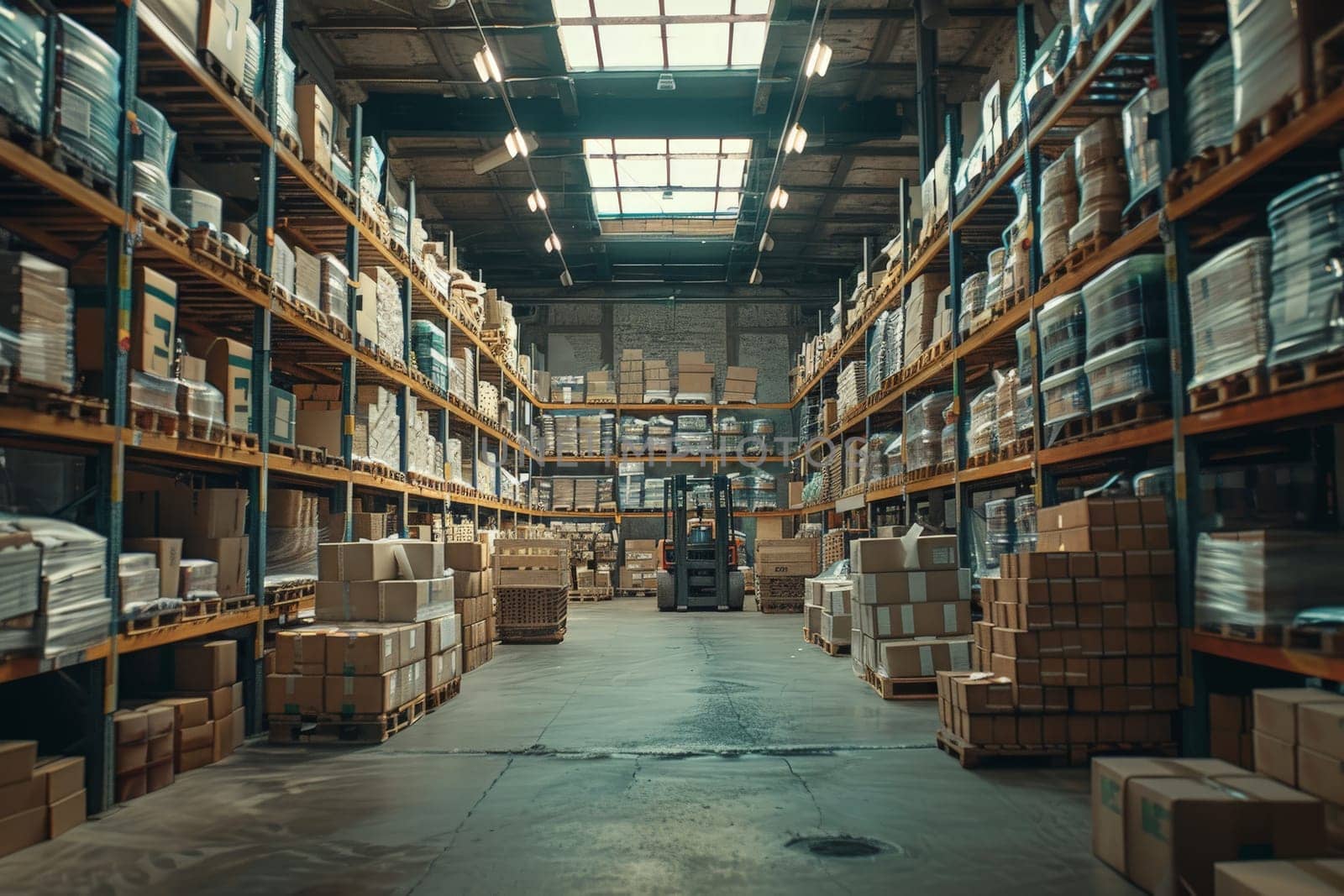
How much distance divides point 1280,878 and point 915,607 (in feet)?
16.6

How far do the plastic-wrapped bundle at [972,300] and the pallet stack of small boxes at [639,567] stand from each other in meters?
12.4

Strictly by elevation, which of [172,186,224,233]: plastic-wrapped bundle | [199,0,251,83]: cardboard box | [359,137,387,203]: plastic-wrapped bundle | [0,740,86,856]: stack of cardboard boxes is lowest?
[0,740,86,856]: stack of cardboard boxes

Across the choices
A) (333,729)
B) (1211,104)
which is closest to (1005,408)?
(1211,104)

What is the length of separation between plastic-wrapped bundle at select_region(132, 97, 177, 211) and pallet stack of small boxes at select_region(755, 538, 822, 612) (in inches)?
454

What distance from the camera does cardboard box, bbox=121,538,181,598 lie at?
17.6ft

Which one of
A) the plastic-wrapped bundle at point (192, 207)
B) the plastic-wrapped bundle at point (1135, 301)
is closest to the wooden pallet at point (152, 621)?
the plastic-wrapped bundle at point (192, 207)

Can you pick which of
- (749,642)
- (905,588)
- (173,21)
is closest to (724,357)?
(749,642)

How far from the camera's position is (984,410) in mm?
8320

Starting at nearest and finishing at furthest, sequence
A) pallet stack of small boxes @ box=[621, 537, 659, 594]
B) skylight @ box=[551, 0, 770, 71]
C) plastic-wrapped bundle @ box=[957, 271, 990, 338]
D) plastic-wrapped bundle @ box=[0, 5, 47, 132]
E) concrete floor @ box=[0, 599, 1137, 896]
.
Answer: concrete floor @ box=[0, 599, 1137, 896] < plastic-wrapped bundle @ box=[0, 5, 47, 132] < plastic-wrapped bundle @ box=[957, 271, 990, 338] < skylight @ box=[551, 0, 770, 71] < pallet stack of small boxes @ box=[621, 537, 659, 594]

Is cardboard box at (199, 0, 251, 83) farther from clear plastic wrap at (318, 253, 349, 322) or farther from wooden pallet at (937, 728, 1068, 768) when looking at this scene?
wooden pallet at (937, 728, 1068, 768)

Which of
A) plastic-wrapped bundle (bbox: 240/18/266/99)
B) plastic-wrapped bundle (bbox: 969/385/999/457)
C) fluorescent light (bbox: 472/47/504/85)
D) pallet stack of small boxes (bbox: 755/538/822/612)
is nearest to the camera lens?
plastic-wrapped bundle (bbox: 240/18/266/99)

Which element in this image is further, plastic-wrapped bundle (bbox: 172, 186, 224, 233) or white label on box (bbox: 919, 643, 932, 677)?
white label on box (bbox: 919, 643, 932, 677)

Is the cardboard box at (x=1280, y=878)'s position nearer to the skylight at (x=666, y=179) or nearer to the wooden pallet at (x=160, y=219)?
the wooden pallet at (x=160, y=219)

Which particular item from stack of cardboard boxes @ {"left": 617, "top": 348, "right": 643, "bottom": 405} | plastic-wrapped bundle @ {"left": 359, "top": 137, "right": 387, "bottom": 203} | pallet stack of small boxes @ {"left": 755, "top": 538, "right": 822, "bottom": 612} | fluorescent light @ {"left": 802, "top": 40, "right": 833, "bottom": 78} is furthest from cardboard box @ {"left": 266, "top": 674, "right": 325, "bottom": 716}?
stack of cardboard boxes @ {"left": 617, "top": 348, "right": 643, "bottom": 405}
